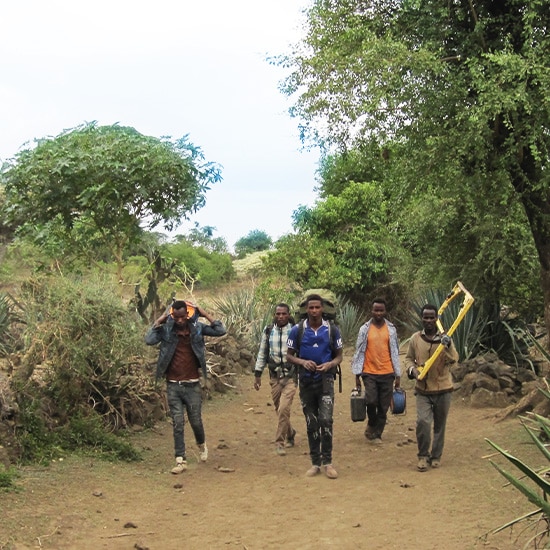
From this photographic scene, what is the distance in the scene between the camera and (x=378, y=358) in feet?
33.2

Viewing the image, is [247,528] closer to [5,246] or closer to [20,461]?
[20,461]

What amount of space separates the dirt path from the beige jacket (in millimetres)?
889

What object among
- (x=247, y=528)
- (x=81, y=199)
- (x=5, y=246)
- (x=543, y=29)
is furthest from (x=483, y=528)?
(x=5, y=246)

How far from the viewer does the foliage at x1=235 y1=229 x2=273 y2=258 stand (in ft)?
170

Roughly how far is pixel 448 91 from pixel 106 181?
19.9ft

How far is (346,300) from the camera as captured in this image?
24609 millimetres

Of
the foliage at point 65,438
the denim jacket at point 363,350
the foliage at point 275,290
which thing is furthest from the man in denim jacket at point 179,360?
the foliage at point 275,290

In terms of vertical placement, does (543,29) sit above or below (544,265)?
above

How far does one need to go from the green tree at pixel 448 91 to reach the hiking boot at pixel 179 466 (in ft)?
14.3

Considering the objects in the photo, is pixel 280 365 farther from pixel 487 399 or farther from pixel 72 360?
pixel 487 399

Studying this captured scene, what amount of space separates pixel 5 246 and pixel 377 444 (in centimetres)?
1958

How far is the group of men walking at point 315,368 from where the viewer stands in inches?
346

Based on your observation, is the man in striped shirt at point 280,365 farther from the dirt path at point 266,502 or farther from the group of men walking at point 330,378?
the dirt path at point 266,502

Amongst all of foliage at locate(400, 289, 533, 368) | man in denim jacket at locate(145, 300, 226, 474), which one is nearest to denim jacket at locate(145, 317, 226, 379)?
man in denim jacket at locate(145, 300, 226, 474)
